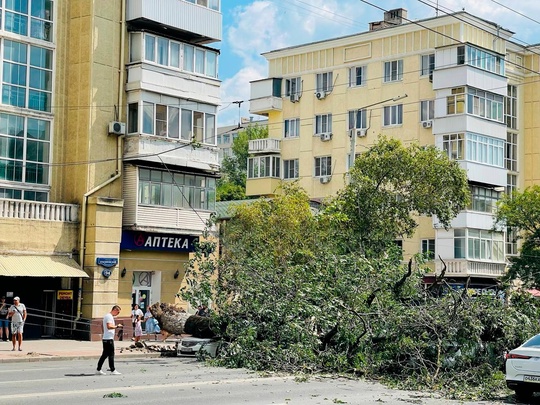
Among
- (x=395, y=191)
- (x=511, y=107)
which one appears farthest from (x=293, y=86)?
(x=395, y=191)

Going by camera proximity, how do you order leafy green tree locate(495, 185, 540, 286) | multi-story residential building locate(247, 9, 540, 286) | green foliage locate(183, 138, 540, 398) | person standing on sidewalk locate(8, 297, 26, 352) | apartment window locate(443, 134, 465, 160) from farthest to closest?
multi-story residential building locate(247, 9, 540, 286) → apartment window locate(443, 134, 465, 160) → leafy green tree locate(495, 185, 540, 286) → person standing on sidewalk locate(8, 297, 26, 352) → green foliage locate(183, 138, 540, 398)

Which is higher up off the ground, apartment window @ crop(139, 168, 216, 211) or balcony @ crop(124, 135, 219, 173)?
balcony @ crop(124, 135, 219, 173)

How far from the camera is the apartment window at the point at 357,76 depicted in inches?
2261

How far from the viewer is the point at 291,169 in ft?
198

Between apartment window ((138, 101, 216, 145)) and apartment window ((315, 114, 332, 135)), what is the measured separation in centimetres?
1932

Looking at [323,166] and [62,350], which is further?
[323,166]

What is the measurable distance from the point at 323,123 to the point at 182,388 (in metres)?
42.3

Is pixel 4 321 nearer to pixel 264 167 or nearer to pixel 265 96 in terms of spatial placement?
pixel 264 167

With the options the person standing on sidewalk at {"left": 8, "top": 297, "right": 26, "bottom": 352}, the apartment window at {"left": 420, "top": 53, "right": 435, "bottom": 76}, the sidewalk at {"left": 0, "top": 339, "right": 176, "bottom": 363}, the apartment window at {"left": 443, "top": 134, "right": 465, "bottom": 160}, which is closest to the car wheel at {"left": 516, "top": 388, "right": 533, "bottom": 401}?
the sidewalk at {"left": 0, "top": 339, "right": 176, "bottom": 363}

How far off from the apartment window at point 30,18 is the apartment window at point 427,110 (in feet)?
84.2

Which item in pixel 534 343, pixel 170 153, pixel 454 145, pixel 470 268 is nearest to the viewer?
pixel 534 343

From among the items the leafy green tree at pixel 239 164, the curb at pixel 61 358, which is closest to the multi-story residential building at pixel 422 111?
the leafy green tree at pixel 239 164

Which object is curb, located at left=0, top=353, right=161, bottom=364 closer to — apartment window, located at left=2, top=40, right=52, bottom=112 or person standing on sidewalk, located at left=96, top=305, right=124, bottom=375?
person standing on sidewalk, located at left=96, top=305, right=124, bottom=375

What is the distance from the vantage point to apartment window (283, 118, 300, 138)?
60.4m
